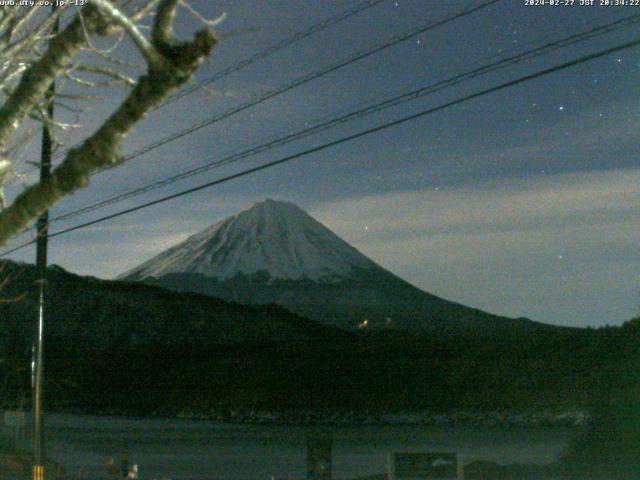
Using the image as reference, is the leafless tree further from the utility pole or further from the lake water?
the lake water

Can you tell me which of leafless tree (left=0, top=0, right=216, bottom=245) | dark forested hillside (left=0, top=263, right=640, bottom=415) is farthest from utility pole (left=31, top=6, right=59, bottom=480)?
dark forested hillside (left=0, top=263, right=640, bottom=415)

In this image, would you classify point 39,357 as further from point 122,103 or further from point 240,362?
point 240,362

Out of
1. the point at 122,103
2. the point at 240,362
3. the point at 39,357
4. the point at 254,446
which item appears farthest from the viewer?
the point at 240,362

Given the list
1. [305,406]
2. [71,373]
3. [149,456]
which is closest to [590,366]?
[305,406]

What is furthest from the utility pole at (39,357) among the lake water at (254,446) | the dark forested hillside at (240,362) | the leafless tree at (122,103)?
the dark forested hillside at (240,362)

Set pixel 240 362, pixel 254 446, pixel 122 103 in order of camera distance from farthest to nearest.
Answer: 1. pixel 240 362
2. pixel 254 446
3. pixel 122 103

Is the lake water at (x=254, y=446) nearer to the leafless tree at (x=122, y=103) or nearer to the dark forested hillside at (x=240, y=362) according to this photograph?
the dark forested hillside at (x=240, y=362)

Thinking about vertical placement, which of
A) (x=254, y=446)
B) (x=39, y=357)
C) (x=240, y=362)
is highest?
(x=240, y=362)

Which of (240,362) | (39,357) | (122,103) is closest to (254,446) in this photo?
(39,357)

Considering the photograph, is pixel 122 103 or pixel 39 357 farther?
pixel 39 357

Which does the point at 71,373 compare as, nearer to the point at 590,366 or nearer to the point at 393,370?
the point at 393,370
